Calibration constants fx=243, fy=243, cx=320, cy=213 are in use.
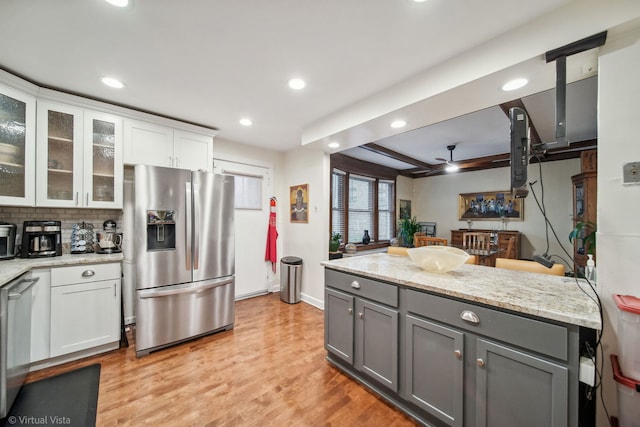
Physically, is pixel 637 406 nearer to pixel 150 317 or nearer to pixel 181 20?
pixel 181 20

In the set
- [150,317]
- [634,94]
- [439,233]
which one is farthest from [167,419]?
[439,233]

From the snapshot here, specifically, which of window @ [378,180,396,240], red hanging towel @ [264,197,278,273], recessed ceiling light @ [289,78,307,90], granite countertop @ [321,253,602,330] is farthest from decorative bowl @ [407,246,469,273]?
window @ [378,180,396,240]

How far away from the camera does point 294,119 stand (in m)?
2.96

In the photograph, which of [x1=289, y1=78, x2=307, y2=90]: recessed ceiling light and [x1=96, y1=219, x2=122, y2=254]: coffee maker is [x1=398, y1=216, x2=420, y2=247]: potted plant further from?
[x1=96, y1=219, x2=122, y2=254]: coffee maker

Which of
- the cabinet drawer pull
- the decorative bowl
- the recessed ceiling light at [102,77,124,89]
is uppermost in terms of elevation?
the recessed ceiling light at [102,77,124,89]

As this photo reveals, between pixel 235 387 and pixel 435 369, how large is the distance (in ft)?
4.94

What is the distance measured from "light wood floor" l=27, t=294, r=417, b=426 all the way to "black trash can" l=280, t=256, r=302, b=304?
40.1 inches

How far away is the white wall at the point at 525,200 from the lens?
15.9ft

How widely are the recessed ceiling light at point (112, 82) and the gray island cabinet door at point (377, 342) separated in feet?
9.23

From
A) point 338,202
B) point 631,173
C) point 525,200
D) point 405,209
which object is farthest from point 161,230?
point 525,200

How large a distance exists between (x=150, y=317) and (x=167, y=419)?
106 centimetres

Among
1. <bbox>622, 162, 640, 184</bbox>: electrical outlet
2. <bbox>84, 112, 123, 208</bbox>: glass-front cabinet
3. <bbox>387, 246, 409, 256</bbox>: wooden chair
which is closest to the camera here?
<bbox>622, 162, 640, 184</bbox>: electrical outlet

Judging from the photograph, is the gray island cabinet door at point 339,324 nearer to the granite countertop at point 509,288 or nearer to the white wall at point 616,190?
the granite countertop at point 509,288

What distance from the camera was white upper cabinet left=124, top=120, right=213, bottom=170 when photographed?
2707 millimetres
